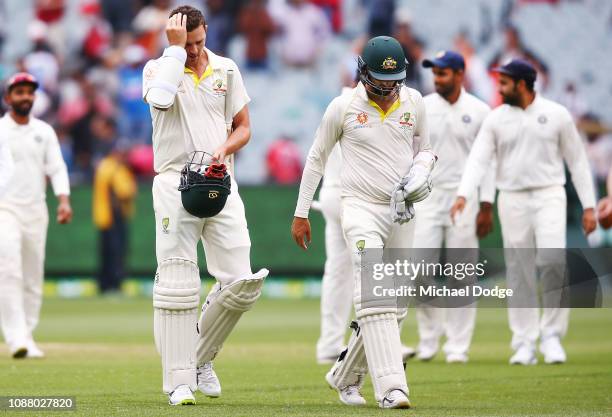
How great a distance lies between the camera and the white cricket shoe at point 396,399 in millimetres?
8070

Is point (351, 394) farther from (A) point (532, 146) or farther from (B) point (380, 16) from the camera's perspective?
(B) point (380, 16)

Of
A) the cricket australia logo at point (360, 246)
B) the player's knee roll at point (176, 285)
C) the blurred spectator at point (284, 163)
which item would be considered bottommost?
the player's knee roll at point (176, 285)

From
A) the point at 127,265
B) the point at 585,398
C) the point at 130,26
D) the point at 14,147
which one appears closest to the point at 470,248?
the point at 585,398

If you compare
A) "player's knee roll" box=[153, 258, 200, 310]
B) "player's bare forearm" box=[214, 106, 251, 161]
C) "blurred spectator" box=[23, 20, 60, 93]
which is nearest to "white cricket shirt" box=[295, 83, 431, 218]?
"player's bare forearm" box=[214, 106, 251, 161]

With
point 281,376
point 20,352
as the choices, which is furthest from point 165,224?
point 20,352

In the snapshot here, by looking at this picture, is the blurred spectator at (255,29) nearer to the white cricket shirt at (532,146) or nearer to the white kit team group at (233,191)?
Result: the white cricket shirt at (532,146)

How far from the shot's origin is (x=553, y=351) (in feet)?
39.5

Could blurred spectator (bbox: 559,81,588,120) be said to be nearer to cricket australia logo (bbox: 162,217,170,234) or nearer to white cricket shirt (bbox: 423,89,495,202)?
white cricket shirt (bbox: 423,89,495,202)

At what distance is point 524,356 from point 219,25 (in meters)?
13.1

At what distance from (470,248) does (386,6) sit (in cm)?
1177

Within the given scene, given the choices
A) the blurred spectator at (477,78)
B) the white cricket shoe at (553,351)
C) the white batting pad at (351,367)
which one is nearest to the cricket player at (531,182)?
the white cricket shoe at (553,351)

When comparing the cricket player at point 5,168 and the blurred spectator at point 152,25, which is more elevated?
the blurred spectator at point 152,25

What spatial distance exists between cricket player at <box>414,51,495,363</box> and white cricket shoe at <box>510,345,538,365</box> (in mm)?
565

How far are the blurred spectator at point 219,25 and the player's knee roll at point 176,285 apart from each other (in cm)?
1552
